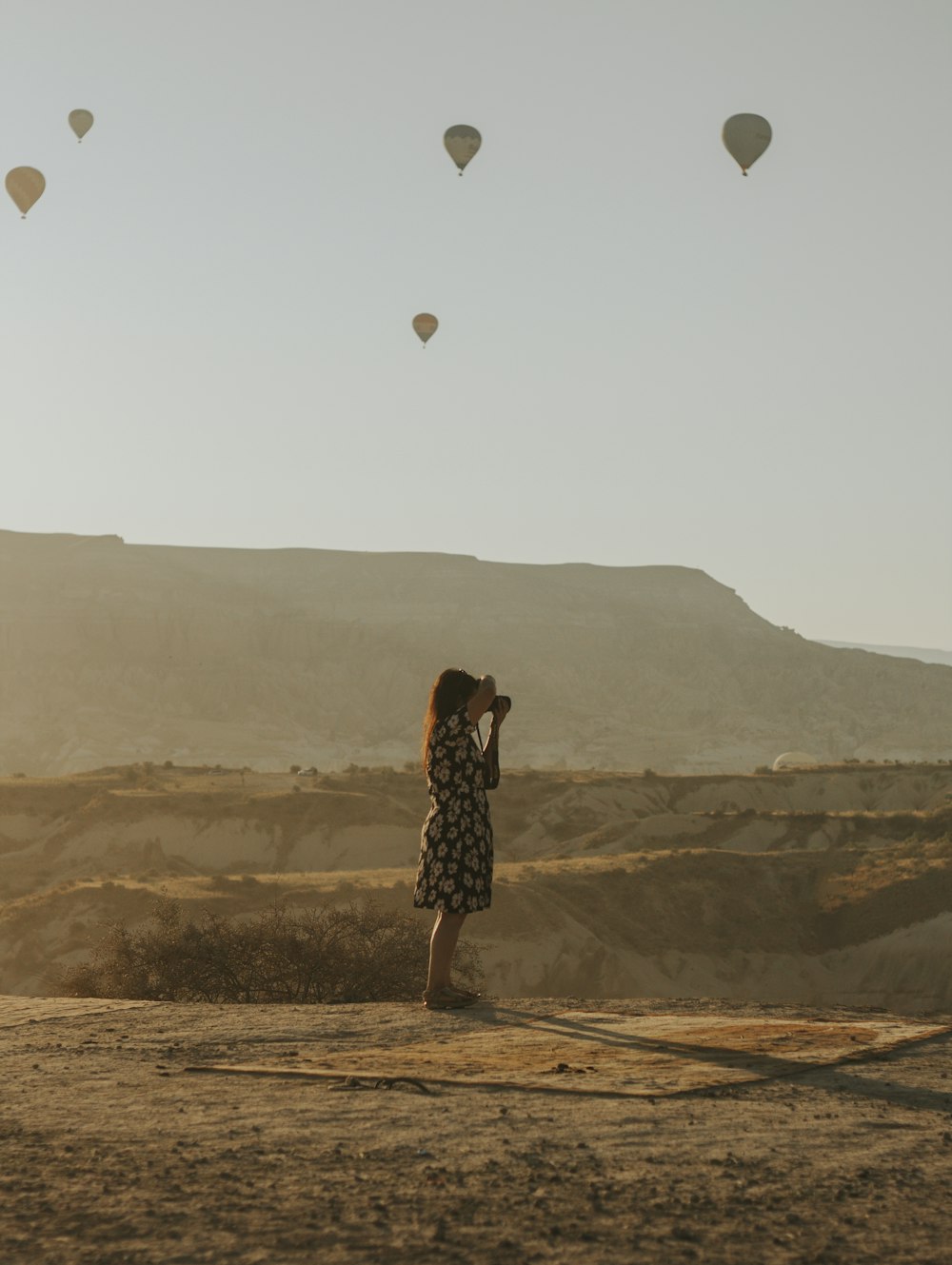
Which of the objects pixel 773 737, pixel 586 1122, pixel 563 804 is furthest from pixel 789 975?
pixel 773 737

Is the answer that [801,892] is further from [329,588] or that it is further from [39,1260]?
[329,588]

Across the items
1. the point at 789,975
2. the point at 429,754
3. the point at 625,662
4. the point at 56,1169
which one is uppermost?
the point at 625,662

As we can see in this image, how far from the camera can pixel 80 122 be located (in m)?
49.6

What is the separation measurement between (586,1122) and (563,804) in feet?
148

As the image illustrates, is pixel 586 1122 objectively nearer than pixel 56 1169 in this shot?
No

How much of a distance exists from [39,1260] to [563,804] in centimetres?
4651

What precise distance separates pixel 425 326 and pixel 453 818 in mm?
44699

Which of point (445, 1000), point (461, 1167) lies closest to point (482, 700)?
point (445, 1000)

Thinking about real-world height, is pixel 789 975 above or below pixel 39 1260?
below

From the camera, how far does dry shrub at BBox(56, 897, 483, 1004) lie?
1498cm

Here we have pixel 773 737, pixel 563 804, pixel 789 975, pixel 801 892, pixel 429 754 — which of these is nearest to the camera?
pixel 429 754

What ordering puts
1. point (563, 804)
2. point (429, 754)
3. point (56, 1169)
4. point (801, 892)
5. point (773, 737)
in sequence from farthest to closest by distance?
point (773, 737), point (563, 804), point (801, 892), point (429, 754), point (56, 1169)

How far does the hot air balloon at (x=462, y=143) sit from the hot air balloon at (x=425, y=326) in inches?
331

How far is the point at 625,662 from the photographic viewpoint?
12862 centimetres
